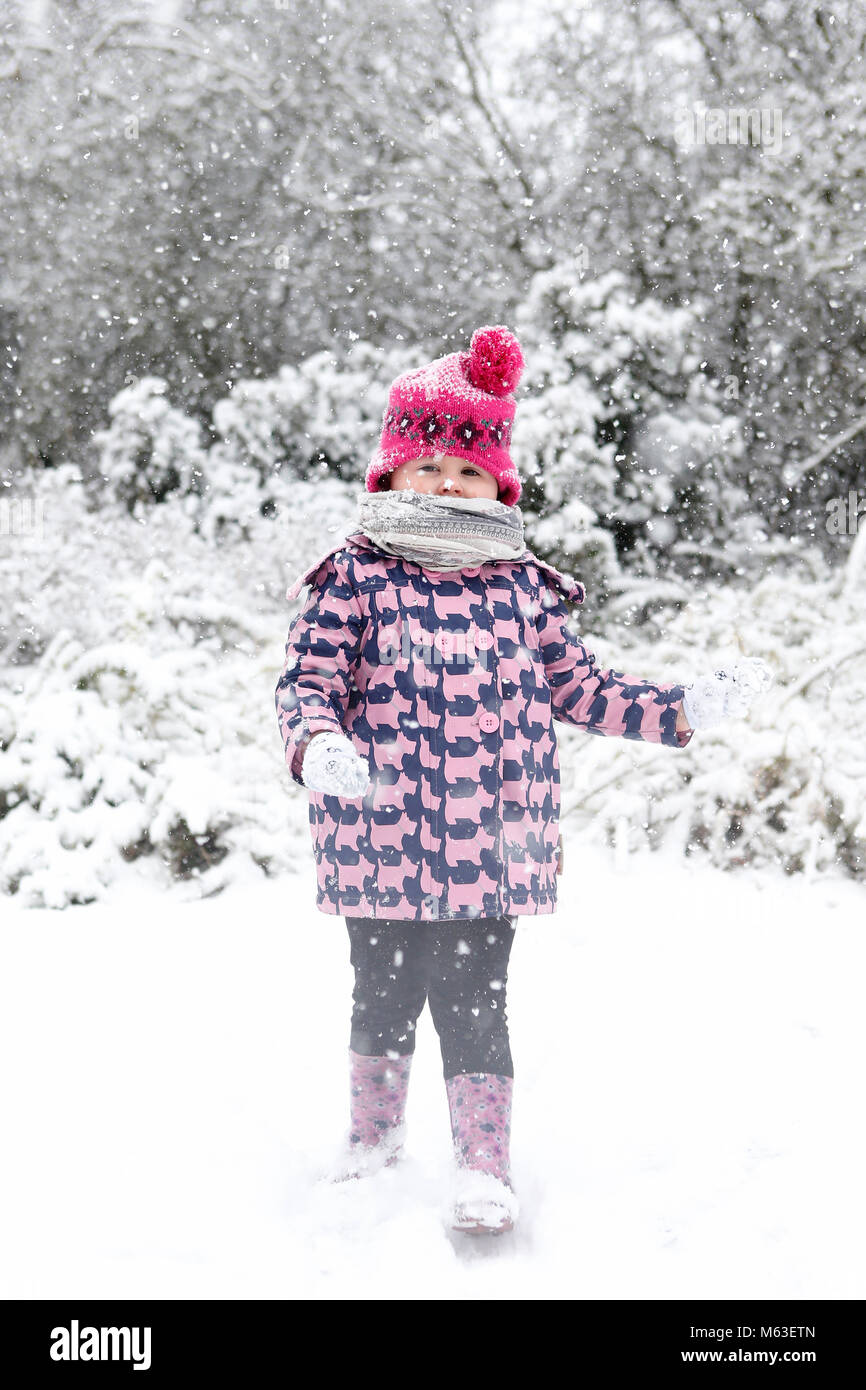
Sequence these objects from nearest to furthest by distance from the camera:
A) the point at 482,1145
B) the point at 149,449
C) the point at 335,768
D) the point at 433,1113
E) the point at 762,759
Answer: the point at 335,768 → the point at 482,1145 → the point at 433,1113 → the point at 762,759 → the point at 149,449

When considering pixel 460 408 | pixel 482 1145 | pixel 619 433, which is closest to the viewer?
pixel 482 1145

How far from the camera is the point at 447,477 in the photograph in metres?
1.76

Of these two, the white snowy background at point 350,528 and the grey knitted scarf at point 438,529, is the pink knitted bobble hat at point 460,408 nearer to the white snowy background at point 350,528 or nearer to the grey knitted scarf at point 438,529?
the grey knitted scarf at point 438,529

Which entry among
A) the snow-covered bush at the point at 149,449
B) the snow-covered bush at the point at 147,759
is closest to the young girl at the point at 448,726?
the snow-covered bush at the point at 147,759

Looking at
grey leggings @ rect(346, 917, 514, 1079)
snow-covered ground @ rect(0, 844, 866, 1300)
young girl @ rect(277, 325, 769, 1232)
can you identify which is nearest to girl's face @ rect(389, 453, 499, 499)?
young girl @ rect(277, 325, 769, 1232)

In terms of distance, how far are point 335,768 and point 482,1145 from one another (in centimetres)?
72

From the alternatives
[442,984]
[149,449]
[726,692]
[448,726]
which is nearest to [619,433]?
[149,449]

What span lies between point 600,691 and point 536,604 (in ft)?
0.65

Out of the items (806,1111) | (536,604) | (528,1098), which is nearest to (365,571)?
(536,604)

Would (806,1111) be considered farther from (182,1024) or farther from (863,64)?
(863,64)

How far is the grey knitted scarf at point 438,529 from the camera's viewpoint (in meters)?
1.67

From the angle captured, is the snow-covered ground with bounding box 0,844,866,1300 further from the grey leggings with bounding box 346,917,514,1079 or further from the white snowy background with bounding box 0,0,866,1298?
the grey leggings with bounding box 346,917,514,1079

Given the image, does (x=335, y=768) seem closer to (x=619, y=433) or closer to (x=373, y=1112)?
(x=373, y=1112)

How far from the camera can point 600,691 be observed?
182 cm
